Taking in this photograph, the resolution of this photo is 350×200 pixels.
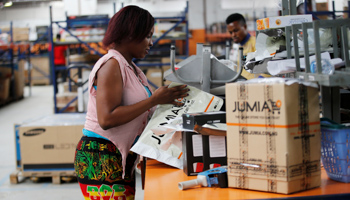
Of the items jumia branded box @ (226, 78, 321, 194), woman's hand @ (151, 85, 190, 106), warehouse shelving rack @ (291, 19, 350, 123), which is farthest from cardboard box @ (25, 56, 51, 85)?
jumia branded box @ (226, 78, 321, 194)

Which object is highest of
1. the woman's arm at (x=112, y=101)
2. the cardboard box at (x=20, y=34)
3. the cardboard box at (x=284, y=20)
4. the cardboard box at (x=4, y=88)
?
the cardboard box at (x=20, y=34)

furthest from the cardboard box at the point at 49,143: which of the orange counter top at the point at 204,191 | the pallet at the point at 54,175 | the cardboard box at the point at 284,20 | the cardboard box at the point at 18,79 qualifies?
the cardboard box at the point at 18,79

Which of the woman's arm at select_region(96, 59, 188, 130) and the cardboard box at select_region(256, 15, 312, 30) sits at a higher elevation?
Result: the cardboard box at select_region(256, 15, 312, 30)

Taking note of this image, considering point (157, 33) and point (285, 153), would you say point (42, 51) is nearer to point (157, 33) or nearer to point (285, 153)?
point (157, 33)

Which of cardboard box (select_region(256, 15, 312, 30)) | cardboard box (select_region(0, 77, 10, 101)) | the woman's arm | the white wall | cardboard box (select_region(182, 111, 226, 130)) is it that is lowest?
cardboard box (select_region(0, 77, 10, 101))

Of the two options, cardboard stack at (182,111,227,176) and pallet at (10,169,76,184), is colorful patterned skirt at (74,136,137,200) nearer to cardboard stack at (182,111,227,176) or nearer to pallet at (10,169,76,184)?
cardboard stack at (182,111,227,176)

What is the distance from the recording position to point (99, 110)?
66.2 inches

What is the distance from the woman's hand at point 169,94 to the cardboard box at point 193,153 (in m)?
0.22

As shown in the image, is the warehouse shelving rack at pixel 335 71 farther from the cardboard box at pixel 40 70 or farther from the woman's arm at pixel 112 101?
the cardboard box at pixel 40 70

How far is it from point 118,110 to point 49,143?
3.06 metres

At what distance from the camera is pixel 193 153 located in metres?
1.62

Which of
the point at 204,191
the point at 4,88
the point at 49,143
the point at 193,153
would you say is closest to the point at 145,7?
the point at 4,88

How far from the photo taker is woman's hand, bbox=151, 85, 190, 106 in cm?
176

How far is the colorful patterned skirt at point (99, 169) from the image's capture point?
6.11 ft
